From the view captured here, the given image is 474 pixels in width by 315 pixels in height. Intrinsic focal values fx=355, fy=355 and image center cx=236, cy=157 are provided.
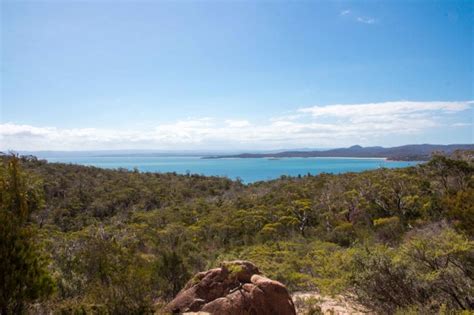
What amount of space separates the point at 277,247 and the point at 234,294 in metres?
10.7

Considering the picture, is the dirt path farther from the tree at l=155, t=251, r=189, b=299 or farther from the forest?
the tree at l=155, t=251, r=189, b=299

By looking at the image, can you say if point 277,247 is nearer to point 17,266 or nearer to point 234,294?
point 234,294

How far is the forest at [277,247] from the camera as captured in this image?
26.2 ft

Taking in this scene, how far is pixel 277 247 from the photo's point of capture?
19.4 m

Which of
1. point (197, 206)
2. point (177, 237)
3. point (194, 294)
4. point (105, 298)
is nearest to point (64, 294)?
point (105, 298)

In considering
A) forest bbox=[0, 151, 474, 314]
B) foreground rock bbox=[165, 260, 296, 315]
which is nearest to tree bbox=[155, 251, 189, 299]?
forest bbox=[0, 151, 474, 314]

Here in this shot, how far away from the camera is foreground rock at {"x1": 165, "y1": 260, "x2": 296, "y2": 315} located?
8.88 m

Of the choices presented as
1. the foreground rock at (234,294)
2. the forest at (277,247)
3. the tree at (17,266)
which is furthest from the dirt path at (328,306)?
the tree at (17,266)

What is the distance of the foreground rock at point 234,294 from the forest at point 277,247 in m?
1.19

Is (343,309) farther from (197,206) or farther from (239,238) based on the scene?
(197,206)

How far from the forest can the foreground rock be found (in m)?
1.19

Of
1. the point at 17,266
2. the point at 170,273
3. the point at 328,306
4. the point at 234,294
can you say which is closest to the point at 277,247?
the point at 328,306

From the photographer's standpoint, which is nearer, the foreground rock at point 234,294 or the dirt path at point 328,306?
the foreground rock at point 234,294

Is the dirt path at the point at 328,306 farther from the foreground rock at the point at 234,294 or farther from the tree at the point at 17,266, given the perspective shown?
the tree at the point at 17,266
